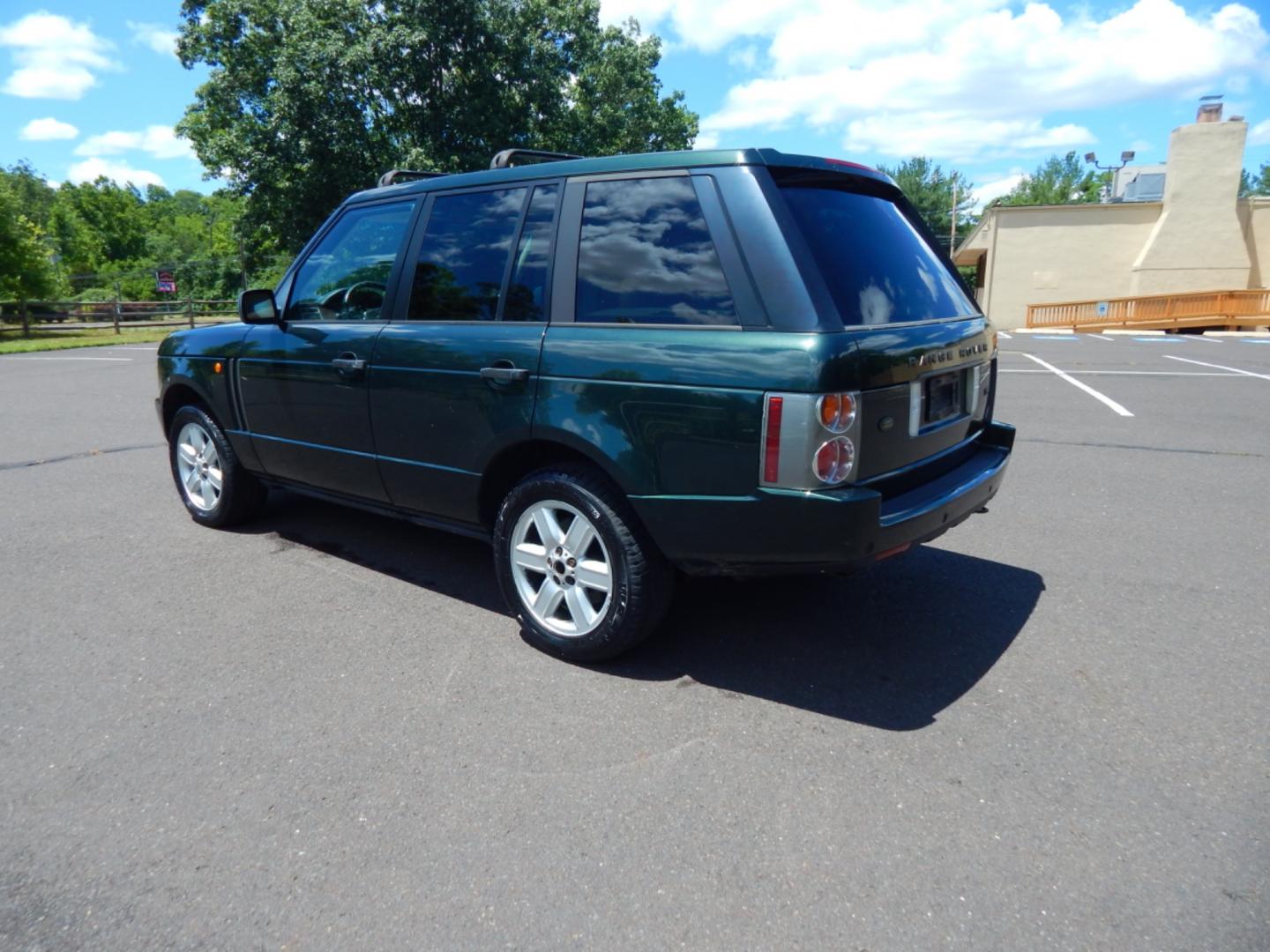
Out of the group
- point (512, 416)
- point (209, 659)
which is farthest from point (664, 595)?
point (209, 659)

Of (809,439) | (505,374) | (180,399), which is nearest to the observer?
(809,439)

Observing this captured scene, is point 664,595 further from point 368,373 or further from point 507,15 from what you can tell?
point 507,15

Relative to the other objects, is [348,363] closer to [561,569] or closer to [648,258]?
[561,569]

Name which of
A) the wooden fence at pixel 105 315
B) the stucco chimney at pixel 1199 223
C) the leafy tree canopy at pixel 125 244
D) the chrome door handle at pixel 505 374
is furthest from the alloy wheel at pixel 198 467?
the leafy tree canopy at pixel 125 244

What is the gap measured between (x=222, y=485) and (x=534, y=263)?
2741mm

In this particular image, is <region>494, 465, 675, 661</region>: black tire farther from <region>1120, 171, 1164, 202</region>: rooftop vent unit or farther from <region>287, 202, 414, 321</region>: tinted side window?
<region>1120, 171, 1164, 202</region>: rooftop vent unit

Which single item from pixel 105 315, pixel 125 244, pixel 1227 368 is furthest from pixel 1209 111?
pixel 125 244

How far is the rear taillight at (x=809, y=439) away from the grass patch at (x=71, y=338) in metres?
24.7

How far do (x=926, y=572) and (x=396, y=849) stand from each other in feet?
9.85

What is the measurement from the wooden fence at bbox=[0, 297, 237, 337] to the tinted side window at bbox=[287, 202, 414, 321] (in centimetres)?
2711

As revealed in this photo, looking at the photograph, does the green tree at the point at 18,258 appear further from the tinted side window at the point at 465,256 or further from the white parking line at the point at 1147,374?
the tinted side window at the point at 465,256

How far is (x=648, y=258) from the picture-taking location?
3125 mm

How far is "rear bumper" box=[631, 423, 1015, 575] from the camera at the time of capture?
8.96 feet

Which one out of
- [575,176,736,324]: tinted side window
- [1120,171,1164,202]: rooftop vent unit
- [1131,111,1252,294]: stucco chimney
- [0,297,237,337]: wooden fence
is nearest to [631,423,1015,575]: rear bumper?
[575,176,736,324]: tinted side window
